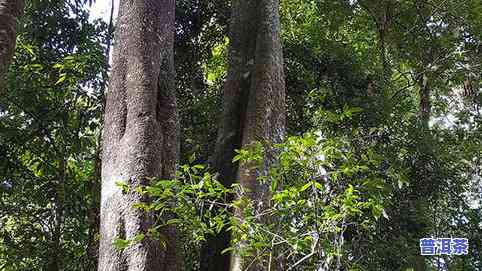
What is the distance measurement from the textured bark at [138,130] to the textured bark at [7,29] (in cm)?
73

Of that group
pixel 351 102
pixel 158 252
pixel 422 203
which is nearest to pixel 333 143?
pixel 158 252

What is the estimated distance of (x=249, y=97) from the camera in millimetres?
4273

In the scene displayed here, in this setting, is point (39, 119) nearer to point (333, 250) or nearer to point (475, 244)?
point (333, 250)

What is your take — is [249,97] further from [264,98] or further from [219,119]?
[219,119]

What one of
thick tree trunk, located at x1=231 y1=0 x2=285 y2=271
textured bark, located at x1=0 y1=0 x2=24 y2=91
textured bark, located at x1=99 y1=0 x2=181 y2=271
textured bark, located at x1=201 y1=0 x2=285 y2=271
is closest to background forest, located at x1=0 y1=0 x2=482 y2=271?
textured bark, located at x1=201 y1=0 x2=285 y2=271

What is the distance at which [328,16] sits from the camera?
8.76 metres

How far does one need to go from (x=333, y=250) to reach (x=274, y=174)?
0.48 metres

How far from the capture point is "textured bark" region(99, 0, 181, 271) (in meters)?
3.05

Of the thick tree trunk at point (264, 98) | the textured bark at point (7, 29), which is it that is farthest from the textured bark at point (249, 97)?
the textured bark at point (7, 29)

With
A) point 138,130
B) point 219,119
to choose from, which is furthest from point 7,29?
point 219,119

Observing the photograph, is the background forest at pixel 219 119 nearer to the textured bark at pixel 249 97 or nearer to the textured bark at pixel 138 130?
the textured bark at pixel 249 97

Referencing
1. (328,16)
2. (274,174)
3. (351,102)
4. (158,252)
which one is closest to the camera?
(274,174)

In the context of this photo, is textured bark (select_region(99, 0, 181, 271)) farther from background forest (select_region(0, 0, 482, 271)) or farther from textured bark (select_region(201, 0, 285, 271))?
background forest (select_region(0, 0, 482, 271))

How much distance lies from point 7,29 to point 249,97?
6.11 feet
